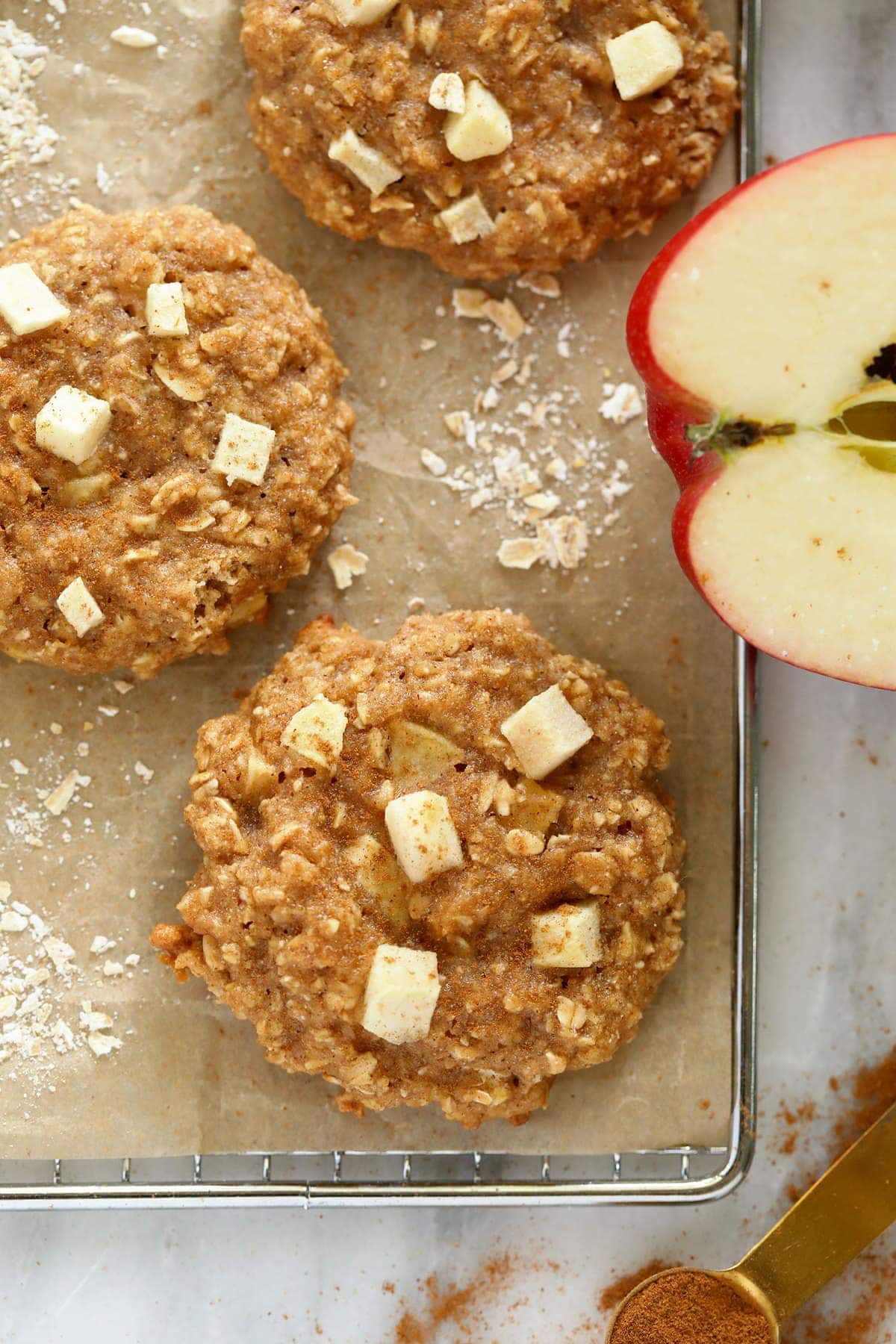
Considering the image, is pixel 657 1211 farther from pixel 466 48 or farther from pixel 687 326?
pixel 466 48

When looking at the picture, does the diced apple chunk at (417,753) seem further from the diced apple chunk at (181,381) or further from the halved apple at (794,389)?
the diced apple chunk at (181,381)

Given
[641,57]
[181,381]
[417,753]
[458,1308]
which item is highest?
[641,57]

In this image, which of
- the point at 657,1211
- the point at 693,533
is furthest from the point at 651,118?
the point at 657,1211

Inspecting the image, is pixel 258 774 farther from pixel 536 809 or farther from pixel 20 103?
pixel 20 103

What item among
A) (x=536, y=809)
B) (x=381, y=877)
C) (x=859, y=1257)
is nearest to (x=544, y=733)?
(x=536, y=809)

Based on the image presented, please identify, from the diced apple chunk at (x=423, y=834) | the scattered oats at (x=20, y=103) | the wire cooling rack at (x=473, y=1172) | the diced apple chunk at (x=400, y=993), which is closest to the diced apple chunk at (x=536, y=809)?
the diced apple chunk at (x=423, y=834)
